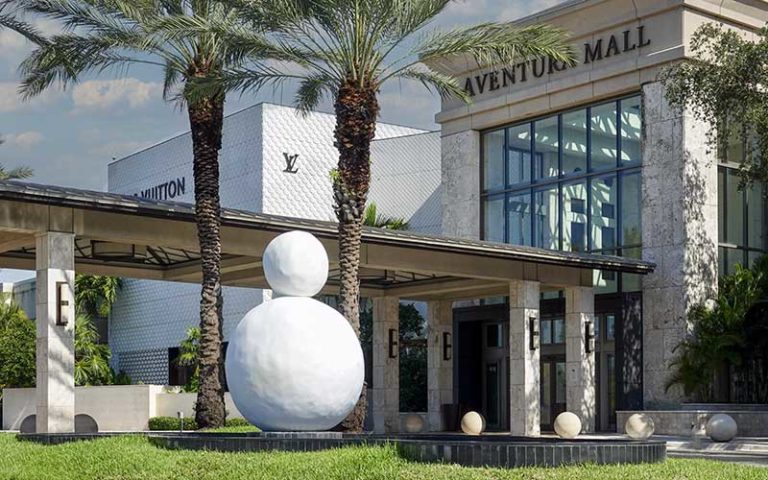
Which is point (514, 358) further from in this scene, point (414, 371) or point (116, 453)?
point (116, 453)

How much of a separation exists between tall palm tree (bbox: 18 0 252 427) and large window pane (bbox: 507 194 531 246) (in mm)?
15871

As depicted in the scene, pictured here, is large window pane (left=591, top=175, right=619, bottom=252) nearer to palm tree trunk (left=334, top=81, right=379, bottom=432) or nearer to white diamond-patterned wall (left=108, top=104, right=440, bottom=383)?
white diamond-patterned wall (left=108, top=104, right=440, bottom=383)

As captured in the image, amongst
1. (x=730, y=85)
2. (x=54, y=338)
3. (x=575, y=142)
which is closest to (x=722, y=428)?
(x=730, y=85)

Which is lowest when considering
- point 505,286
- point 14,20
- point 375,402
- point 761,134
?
point 375,402

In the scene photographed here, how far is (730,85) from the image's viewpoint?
93.6 ft

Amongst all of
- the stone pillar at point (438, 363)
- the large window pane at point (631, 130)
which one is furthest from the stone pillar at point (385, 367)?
the large window pane at point (631, 130)

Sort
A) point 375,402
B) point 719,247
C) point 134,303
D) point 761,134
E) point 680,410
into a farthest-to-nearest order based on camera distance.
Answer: point 134,303 < point 375,402 < point 719,247 < point 680,410 < point 761,134

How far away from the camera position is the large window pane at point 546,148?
37.6m

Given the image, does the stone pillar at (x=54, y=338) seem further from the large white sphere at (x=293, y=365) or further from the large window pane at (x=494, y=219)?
the large window pane at (x=494, y=219)

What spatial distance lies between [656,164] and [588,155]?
274 centimetres

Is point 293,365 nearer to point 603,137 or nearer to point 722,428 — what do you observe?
point 722,428

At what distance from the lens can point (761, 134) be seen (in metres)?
27.8

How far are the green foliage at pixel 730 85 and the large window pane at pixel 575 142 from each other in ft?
16.2

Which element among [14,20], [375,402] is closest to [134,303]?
[375,402]
